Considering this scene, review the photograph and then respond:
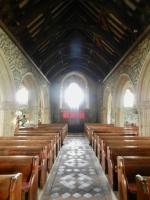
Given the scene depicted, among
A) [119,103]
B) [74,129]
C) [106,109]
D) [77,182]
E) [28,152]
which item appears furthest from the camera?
[74,129]

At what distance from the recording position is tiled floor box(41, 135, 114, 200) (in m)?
2.69

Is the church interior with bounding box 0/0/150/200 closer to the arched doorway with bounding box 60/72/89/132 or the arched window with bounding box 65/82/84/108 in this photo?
the arched doorway with bounding box 60/72/89/132

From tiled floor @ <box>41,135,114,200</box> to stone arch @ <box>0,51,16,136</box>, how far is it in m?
2.11

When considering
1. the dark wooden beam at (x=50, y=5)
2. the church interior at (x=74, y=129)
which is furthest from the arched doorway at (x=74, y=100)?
the dark wooden beam at (x=50, y=5)

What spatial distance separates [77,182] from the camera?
3.19m

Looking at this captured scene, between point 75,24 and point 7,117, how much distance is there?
15.2 feet

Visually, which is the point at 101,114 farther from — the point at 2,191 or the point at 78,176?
the point at 2,191

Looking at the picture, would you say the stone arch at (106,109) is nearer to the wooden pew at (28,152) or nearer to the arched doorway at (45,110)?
the arched doorway at (45,110)

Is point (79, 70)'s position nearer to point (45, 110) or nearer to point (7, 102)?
point (45, 110)

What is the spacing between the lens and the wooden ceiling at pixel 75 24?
4.95 metres

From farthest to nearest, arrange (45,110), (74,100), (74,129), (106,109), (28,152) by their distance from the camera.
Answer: (74,100) < (74,129) < (45,110) < (106,109) < (28,152)

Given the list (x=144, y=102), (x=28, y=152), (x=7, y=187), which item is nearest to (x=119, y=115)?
(x=144, y=102)

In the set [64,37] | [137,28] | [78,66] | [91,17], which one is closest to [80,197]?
[137,28]

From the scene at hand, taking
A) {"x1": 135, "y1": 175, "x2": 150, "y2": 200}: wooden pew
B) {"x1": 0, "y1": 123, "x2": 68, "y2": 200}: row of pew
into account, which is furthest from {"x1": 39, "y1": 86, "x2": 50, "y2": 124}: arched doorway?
{"x1": 135, "y1": 175, "x2": 150, "y2": 200}: wooden pew
